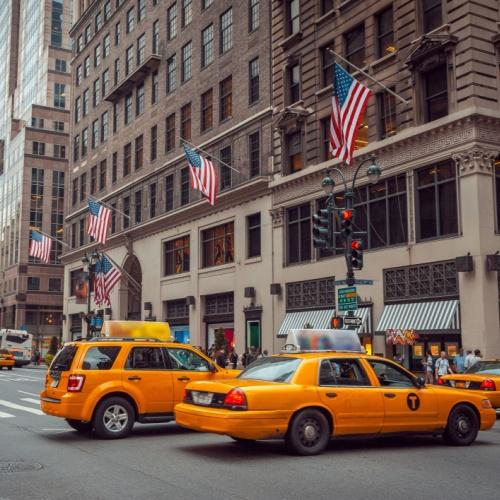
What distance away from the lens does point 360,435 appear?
37.2 ft

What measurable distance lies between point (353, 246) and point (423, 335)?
7355mm

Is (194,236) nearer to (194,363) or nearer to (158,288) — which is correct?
(158,288)

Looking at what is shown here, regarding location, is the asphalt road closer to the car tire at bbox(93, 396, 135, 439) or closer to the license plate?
the car tire at bbox(93, 396, 135, 439)

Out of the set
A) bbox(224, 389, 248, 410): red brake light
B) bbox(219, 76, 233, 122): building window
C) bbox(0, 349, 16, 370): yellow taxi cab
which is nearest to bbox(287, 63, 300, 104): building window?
bbox(219, 76, 233, 122): building window

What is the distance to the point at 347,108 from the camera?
23719mm

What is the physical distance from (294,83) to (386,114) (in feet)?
24.0

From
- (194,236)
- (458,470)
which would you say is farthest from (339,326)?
(194,236)

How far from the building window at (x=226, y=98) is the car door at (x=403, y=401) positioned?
30.0m

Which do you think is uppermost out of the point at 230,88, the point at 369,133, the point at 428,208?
the point at 230,88

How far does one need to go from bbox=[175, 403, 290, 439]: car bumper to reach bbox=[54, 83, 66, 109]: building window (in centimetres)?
9852

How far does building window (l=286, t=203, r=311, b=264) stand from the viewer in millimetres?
33250

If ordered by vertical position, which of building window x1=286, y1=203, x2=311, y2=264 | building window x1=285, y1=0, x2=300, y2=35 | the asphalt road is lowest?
the asphalt road

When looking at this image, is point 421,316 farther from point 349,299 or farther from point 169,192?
point 169,192

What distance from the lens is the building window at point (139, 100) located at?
51312mm
